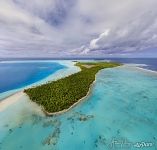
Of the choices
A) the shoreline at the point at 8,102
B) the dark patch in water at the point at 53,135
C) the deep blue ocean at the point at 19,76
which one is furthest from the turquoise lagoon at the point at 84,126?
the deep blue ocean at the point at 19,76

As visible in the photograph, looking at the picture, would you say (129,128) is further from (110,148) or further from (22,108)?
(22,108)

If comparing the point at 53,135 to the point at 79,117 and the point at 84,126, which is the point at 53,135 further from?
the point at 79,117

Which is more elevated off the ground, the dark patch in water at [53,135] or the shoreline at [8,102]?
the dark patch in water at [53,135]

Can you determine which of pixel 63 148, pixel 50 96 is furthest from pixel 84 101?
pixel 63 148

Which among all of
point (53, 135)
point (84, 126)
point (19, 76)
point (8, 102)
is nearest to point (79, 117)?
point (84, 126)

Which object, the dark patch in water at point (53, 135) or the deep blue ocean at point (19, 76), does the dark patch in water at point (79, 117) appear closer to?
the dark patch in water at point (53, 135)

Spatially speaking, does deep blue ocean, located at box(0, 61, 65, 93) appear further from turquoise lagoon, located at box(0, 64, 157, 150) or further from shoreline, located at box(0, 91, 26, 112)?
turquoise lagoon, located at box(0, 64, 157, 150)

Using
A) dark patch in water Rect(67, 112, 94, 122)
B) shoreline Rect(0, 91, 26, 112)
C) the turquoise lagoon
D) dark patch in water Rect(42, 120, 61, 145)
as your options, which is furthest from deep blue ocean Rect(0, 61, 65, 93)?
dark patch in water Rect(67, 112, 94, 122)

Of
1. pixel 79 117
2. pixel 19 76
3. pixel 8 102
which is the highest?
pixel 79 117
